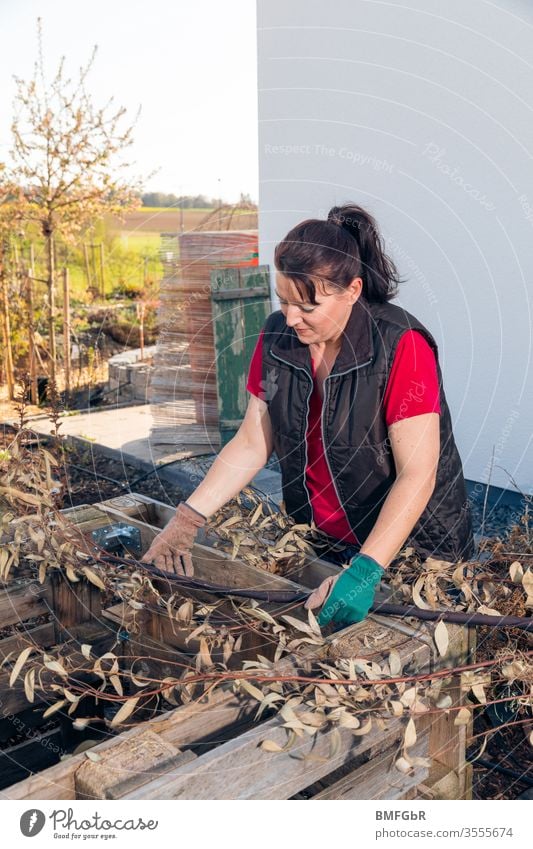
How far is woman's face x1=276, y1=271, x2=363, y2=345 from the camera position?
6.61ft

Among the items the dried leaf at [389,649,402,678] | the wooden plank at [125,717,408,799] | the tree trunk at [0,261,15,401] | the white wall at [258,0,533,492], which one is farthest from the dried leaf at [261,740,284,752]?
the tree trunk at [0,261,15,401]

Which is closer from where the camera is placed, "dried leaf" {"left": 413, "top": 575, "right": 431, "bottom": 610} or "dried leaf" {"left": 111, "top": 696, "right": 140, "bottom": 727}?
"dried leaf" {"left": 111, "top": 696, "right": 140, "bottom": 727}

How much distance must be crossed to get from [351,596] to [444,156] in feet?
11.5

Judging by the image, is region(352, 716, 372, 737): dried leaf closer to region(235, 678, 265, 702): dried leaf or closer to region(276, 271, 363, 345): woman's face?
region(235, 678, 265, 702): dried leaf

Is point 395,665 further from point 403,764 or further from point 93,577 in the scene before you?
point 93,577

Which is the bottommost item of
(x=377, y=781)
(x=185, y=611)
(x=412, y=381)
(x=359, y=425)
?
(x=377, y=781)

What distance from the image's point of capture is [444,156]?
182 inches

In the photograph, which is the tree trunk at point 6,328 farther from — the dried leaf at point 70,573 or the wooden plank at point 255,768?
the wooden plank at point 255,768

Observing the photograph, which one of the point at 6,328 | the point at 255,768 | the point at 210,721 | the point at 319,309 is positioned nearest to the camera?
the point at 255,768

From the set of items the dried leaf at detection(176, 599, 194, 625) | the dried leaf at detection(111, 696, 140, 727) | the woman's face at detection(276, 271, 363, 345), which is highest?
the woman's face at detection(276, 271, 363, 345)

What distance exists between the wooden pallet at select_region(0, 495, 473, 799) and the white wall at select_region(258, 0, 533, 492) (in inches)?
111

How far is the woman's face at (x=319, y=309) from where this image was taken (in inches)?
79.4

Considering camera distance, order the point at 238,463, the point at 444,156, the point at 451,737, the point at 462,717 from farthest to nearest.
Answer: the point at 444,156, the point at 238,463, the point at 451,737, the point at 462,717

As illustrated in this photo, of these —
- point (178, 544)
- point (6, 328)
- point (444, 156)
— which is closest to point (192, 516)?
point (178, 544)
